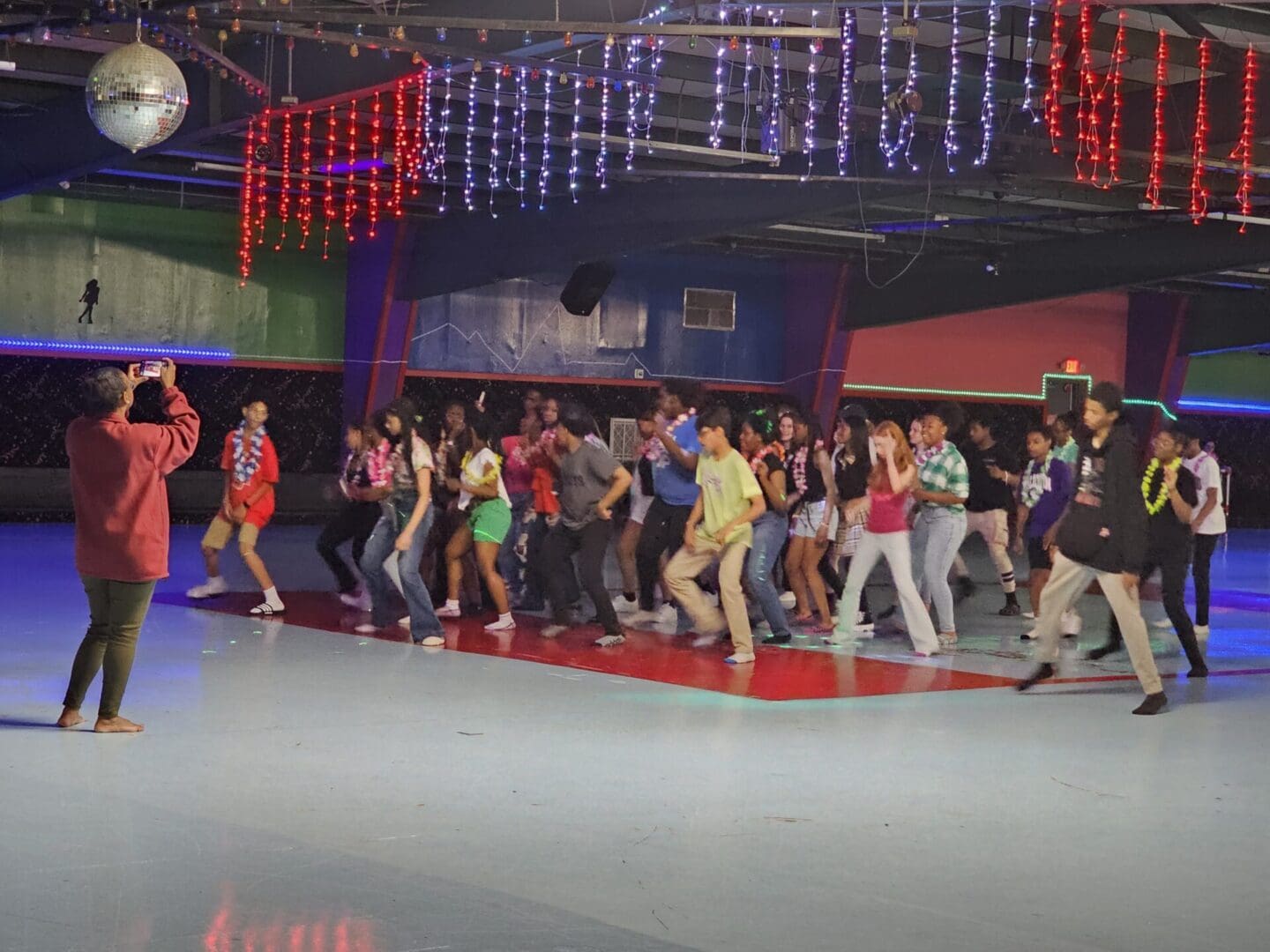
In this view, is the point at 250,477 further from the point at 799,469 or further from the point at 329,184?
the point at 329,184

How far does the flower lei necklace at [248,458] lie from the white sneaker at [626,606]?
2.81m

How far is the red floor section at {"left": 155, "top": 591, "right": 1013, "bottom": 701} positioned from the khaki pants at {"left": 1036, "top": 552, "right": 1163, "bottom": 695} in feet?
2.06

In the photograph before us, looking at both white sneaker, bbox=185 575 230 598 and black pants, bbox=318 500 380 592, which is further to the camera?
white sneaker, bbox=185 575 230 598

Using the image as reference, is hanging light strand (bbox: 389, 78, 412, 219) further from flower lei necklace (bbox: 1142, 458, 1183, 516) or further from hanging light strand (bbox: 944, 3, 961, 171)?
flower lei necklace (bbox: 1142, 458, 1183, 516)

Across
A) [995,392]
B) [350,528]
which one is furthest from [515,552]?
[995,392]

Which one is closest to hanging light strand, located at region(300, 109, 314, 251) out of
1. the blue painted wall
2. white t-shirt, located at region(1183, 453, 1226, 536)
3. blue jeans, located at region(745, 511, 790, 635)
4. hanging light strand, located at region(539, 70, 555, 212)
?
hanging light strand, located at region(539, 70, 555, 212)

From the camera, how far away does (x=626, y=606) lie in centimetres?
1227

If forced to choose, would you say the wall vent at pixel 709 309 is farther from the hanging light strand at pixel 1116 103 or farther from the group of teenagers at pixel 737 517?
the group of teenagers at pixel 737 517

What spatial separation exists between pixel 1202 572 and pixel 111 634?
26.6ft

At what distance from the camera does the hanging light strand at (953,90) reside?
11904 millimetres

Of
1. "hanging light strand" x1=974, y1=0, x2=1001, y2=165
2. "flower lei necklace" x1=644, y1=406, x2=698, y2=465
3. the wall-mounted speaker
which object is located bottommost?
"flower lei necklace" x1=644, y1=406, x2=698, y2=465

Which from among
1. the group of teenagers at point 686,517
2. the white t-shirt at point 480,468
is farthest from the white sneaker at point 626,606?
the white t-shirt at point 480,468

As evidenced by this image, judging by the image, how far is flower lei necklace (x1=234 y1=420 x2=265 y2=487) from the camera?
11.5 meters

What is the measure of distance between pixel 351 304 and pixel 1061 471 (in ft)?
43.7
